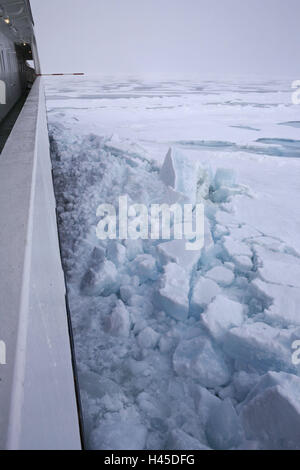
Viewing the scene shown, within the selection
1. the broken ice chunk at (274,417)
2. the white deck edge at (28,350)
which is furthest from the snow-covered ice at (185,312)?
the white deck edge at (28,350)

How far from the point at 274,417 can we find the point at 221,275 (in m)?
1.11

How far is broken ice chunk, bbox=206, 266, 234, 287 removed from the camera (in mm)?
2215

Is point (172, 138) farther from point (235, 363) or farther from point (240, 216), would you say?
point (235, 363)

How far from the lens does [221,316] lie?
1838 millimetres

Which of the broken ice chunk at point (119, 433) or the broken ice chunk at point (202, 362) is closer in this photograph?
the broken ice chunk at point (119, 433)

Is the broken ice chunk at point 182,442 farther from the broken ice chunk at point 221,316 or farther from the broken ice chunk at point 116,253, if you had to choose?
the broken ice chunk at point 116,253

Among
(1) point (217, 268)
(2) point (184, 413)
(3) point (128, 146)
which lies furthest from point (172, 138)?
(2) point (184, 413)

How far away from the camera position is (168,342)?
71.1 inches

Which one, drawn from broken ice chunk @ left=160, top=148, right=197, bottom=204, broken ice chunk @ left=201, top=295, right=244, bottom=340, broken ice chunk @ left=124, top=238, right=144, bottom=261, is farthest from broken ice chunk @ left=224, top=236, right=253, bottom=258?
broken ice chunk @ left=160, top=148, right=197, bottom=204

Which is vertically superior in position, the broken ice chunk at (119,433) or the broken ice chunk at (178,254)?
the broken ice chunk at (178,254)

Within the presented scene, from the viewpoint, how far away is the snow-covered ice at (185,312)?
53.4 inches

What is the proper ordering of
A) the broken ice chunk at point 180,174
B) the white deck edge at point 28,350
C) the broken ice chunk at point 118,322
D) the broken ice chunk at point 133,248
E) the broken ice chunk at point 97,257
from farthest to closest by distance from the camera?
the broken ice chunk at point 180,174
the broken ice chunk at point 133,248
the broken ice chunk at point 97,257
the broken ice chunk at point 118,322
the white deck edge at point 28,350
